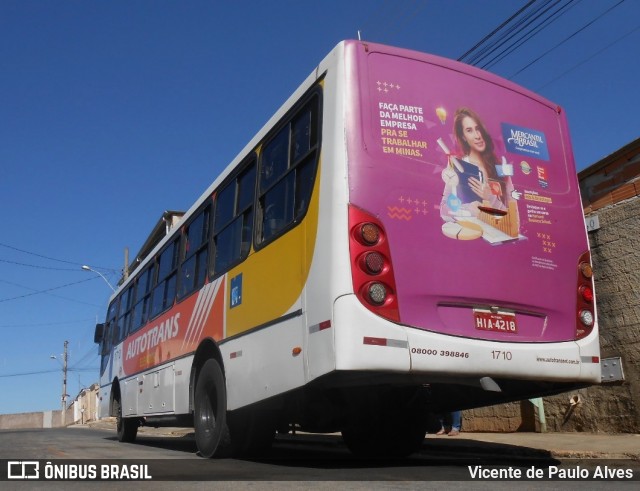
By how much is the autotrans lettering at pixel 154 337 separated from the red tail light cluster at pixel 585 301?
5.17m

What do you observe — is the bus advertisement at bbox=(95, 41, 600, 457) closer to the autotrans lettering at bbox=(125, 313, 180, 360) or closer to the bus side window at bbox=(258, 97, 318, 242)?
the bus side window at bbox=(258, 97, 318, 242)

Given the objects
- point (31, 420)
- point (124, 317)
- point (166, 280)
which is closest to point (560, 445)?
point (166, 280)

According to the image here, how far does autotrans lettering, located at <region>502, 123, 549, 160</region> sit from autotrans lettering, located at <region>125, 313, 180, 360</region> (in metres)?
5.03

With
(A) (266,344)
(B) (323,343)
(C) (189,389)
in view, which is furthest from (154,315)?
(B) (323,343)

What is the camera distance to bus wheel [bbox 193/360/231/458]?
697cm

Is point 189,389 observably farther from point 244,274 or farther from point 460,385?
point 460,385

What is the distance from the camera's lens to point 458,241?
18.0 feet

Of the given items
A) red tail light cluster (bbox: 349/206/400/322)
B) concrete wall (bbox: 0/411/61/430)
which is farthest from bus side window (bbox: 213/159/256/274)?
concrete wall (bbox: 0/411/61/430)

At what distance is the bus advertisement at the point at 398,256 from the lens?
5.07m

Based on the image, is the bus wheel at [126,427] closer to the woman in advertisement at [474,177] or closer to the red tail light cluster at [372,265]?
the red tail light cluster at [372,265]

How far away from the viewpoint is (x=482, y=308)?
212 inches

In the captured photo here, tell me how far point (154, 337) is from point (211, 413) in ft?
10.7

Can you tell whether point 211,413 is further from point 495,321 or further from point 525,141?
point 525,141

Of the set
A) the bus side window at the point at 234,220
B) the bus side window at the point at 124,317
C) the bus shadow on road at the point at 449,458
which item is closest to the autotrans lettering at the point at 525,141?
the bus side window at the point at 234,220
